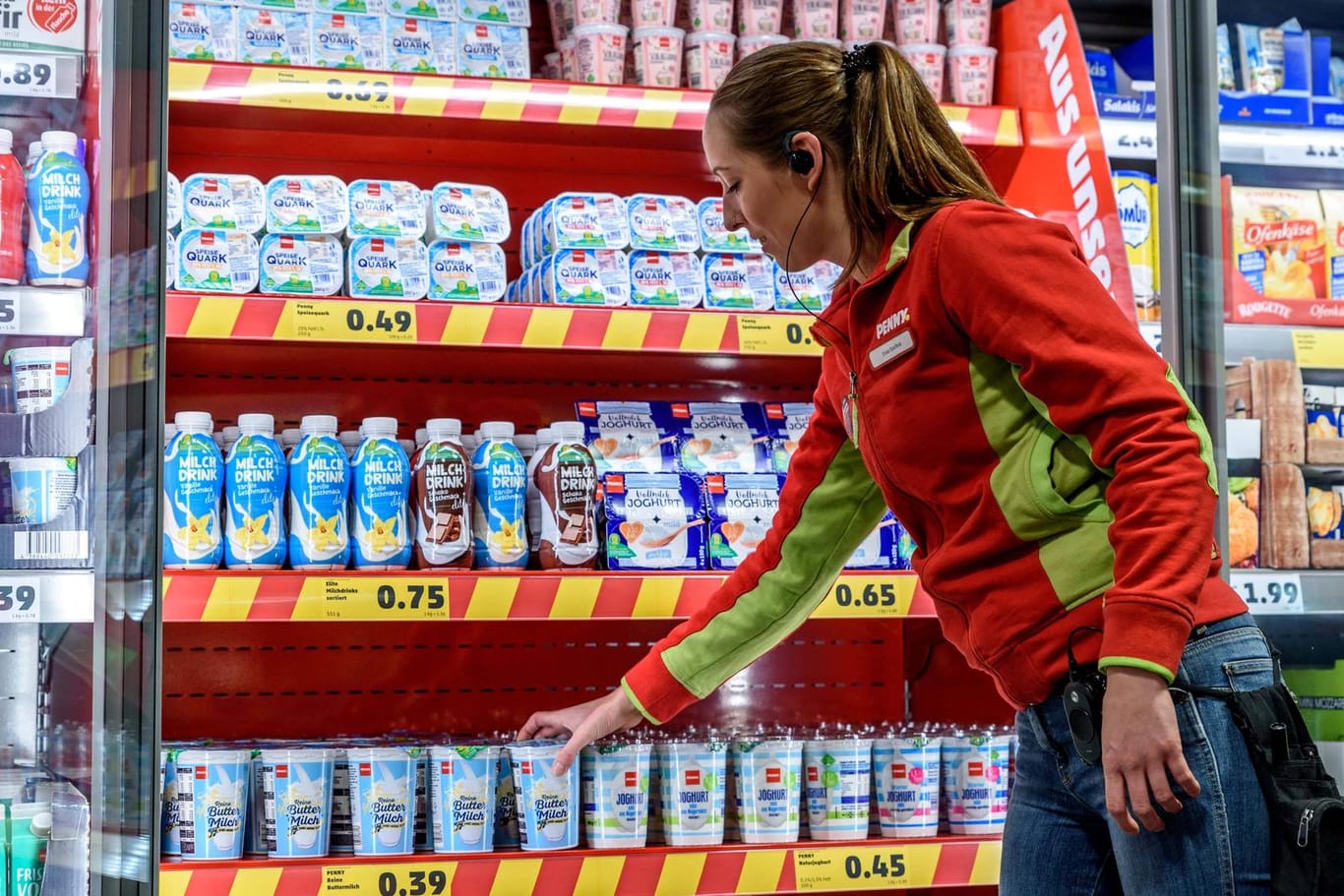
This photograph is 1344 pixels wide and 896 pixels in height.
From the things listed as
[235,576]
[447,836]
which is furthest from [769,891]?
[235,576]

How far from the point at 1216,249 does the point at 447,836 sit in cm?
146

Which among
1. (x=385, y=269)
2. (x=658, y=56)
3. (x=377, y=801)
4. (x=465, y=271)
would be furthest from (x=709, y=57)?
(x=377, y=801)

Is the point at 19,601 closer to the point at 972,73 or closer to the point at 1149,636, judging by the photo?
the point at 1149,636

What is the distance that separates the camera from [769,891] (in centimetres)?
229

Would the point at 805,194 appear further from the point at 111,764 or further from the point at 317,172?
the point at 317,172

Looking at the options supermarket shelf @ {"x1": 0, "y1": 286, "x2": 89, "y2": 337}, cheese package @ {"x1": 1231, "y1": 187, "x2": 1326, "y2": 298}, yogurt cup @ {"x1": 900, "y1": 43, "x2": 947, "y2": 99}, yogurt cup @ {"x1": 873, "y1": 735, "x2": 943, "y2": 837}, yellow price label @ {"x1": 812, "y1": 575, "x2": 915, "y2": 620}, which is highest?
yogurt cup @ {"x1": 900, "y1": 43, "x2": 947, "y2": 99}

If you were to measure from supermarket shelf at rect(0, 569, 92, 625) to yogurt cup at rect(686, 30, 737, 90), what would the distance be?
1.49m

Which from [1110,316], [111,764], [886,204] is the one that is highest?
[886,204]

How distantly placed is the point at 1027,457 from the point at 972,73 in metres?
1.71

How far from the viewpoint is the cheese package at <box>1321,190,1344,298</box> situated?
8.66 ft

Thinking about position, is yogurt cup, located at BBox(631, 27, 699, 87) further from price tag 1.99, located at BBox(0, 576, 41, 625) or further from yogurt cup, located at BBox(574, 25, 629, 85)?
price tag 1.99, located at BBox(0, 576, 41, 625)

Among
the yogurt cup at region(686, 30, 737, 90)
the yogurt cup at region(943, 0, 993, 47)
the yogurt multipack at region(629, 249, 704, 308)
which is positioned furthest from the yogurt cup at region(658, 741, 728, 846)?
the yogurt cup at region(943, 0, 993, 47)

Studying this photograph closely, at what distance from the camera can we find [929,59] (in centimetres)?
280

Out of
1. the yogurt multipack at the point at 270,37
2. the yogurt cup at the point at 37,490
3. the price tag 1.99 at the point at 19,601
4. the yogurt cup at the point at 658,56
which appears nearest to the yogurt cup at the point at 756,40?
the yogurt cup at the point at 658,56
